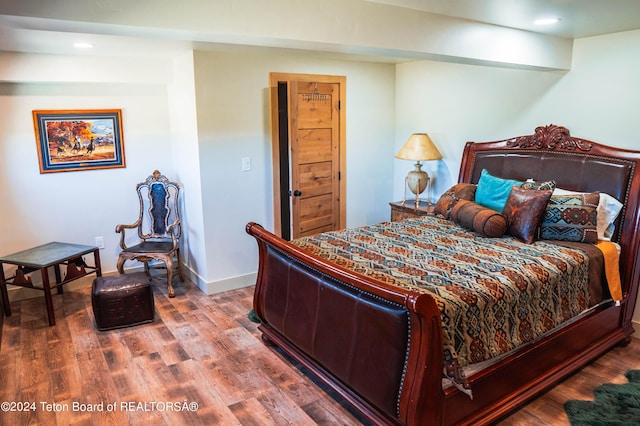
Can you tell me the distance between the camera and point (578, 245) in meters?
3.08

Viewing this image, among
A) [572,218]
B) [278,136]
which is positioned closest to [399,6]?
[572,218]

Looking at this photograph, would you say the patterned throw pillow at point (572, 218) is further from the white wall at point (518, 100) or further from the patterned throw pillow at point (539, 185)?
the white wall at point (518, 100)

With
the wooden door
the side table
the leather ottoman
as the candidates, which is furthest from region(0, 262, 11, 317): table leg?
the wooden door

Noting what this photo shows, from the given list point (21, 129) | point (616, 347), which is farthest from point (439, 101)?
point (21, 129)

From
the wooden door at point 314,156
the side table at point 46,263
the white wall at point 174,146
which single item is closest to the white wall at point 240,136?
the white wall at point 174,146

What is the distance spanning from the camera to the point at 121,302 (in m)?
3.60

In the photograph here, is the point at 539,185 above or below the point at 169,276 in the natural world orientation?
above

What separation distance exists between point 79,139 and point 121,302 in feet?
5.82

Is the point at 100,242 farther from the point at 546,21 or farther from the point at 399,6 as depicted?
the point at 546,21

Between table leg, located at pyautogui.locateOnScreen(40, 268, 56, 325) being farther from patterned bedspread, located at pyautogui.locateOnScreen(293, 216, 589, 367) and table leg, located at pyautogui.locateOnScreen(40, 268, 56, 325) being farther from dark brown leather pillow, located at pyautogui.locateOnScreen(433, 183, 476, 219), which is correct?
dark brown leather pillow, located at pyautogui.locateOnScreen(433, 183, 476, 219)

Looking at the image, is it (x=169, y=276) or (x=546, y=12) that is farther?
(x=169, y=276)

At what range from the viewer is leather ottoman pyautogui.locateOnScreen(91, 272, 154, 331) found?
355 centimetres

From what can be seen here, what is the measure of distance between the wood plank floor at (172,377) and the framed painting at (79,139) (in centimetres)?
143

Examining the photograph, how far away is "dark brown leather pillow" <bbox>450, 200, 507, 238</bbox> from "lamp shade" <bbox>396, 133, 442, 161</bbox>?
843mm
